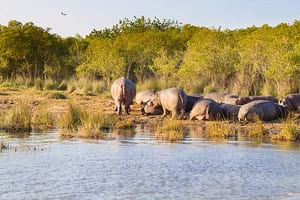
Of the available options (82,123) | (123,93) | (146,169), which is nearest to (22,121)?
(82,123)

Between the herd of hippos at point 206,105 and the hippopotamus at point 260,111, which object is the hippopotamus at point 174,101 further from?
the hippopotamus at point 260,111

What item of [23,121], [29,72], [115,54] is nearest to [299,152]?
[23,121]

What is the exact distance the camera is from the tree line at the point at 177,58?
2280cm

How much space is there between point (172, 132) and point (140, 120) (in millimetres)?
3550

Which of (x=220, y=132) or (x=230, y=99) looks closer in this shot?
(x=220, y=132)

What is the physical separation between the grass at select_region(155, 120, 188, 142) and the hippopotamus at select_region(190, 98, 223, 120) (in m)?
1.50

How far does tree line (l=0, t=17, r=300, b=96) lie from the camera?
22.8m

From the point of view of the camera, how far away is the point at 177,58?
94.2 ft

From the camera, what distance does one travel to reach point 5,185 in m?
7.46

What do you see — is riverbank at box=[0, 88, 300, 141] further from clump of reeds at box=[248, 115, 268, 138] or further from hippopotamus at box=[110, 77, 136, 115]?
hippopotamus at box=[110, 77, 136, 115]

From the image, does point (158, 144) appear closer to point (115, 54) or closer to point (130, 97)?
point (130, 97)

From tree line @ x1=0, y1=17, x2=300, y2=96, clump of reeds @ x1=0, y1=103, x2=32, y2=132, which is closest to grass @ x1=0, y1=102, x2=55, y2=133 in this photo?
clump of reeds @ x1=0, y1=103, x2=32, y2=132

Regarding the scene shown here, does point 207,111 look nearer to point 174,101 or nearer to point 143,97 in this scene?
point 174,101

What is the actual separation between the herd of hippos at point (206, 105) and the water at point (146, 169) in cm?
→ 330
